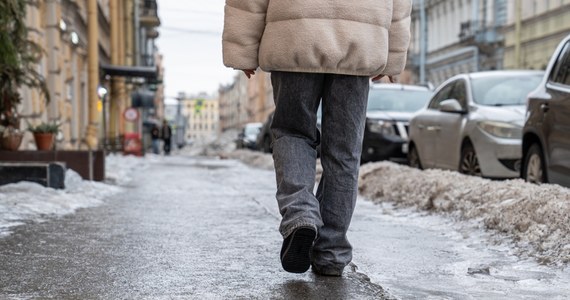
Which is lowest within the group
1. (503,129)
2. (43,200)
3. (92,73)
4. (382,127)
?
(43,200)

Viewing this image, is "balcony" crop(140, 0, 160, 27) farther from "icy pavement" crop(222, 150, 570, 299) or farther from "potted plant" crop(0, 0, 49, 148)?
"icy pavement" crop(222, 150, 570, 299)

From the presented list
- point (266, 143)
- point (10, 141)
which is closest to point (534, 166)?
point (10, 141)

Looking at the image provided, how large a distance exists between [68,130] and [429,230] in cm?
1506

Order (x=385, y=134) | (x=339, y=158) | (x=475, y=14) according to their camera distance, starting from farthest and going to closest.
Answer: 1. (x=475, y=14)
2. (x=385, y=134)
3. (x=339, y=158)

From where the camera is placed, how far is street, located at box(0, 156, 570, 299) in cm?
339

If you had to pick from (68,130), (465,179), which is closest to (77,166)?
(465,179)

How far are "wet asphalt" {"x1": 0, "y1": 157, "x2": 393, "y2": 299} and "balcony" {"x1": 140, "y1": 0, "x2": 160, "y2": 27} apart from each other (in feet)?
152

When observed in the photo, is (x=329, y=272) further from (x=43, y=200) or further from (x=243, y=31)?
(x=43, y=200)

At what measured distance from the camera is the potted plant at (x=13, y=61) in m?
7.73

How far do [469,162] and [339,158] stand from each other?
20.6 feet

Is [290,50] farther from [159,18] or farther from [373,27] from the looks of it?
[159,18]

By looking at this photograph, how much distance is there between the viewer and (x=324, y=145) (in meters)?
3.86

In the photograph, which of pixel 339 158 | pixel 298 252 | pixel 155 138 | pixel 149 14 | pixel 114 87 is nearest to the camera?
pixel 298 252

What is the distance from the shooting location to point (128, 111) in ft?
113
